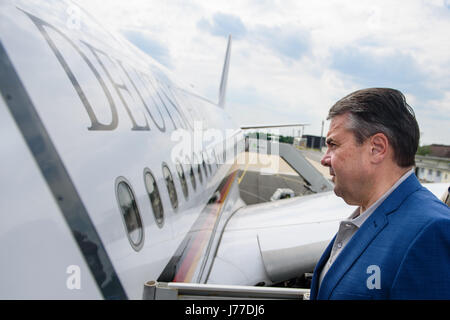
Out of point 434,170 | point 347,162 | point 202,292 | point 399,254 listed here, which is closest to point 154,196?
point 202,292

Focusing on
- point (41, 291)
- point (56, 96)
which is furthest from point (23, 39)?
point (41, 291)

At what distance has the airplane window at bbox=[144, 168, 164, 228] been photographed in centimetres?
262

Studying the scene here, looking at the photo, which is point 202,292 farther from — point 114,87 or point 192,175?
point 192,175

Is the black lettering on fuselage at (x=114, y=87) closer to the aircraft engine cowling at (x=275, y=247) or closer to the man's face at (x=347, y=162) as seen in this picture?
the man's face at (x=347, y=162)

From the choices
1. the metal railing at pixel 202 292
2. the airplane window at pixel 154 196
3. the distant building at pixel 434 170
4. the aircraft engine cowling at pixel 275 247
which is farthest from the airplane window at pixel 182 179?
the distant building at pixel 434 170

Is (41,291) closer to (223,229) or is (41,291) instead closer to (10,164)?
(10,164)

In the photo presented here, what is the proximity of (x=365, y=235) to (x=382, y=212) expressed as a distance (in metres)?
0.12

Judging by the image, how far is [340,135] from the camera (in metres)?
1.43

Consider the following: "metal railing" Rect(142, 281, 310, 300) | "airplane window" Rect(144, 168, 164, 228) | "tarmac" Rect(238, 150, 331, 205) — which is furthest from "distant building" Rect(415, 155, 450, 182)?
"metal railing" Rect(142, 281, 310, 300)

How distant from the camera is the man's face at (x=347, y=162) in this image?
Answer: 4.52 feet

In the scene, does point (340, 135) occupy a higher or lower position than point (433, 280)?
higher

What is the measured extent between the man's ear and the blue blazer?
138mm

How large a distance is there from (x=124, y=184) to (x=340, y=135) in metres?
1.46

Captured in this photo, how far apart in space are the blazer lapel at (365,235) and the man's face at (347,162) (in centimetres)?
13
